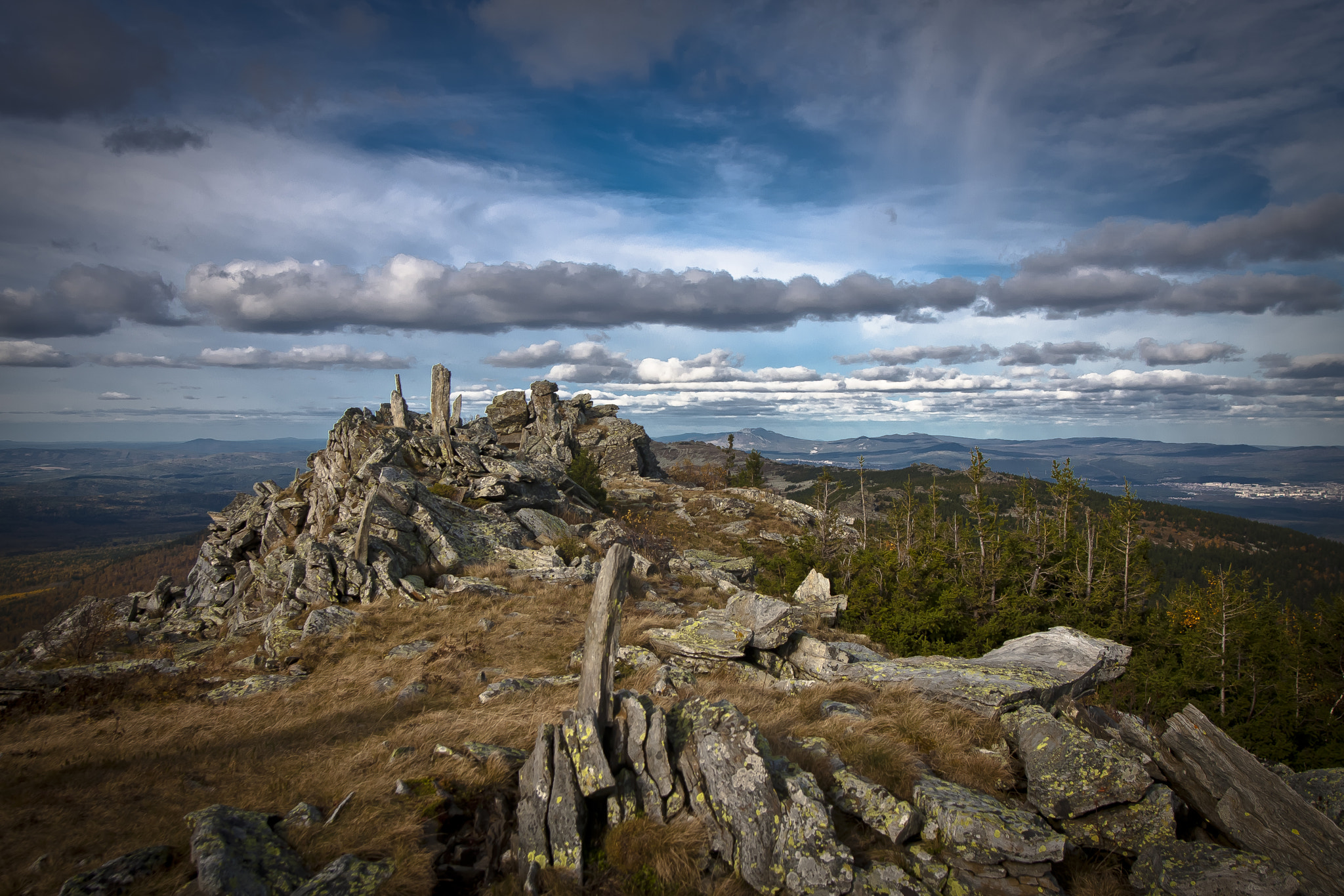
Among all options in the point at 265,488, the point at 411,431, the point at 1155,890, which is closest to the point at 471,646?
the point at 1155,890

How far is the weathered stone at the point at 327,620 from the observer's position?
19680mm

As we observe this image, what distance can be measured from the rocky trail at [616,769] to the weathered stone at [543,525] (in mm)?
11983

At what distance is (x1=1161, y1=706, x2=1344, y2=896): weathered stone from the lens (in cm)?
797

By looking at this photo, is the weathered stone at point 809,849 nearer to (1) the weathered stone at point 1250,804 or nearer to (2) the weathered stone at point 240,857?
(1) the weathered stone at point 1250,804

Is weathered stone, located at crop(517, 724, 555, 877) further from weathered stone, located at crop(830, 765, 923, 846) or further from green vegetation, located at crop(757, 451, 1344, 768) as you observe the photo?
green vegetation, located at crop(757, 451, 1344, 768)

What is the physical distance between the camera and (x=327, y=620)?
66.4 feet

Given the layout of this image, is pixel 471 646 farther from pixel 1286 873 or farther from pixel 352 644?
pixel 1286 873

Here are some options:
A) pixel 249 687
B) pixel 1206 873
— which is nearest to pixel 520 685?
pixel 249 687

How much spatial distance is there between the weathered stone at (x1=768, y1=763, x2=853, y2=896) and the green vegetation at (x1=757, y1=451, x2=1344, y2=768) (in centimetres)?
1960

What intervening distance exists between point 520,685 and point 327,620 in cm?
945

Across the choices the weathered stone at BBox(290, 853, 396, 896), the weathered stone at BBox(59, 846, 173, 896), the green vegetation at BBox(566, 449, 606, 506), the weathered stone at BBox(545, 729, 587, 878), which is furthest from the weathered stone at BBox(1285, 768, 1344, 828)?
the green vegetation at BBox(566, 449, 606, 506)

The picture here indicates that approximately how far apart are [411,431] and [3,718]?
30.0 m

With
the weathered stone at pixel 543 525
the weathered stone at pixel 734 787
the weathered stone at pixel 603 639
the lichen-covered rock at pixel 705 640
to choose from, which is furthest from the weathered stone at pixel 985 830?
the weathered stone at pixel 543 525

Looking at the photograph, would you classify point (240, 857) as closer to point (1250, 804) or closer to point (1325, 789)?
point (1250, 804)
